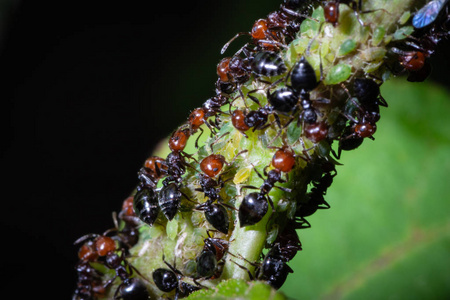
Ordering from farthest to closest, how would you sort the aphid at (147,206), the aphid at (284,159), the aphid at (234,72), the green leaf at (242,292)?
the aphid at (147,206) < the aphid at (234,72) < the aphid at (284,159) < the green leaf at (242,292)

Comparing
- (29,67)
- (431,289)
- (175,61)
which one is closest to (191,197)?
(431,289)

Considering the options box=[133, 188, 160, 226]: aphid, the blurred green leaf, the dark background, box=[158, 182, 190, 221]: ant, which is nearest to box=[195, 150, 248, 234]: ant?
box=[158, 182, 190, 221]: ant

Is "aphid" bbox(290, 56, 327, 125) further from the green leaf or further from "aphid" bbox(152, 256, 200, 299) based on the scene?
"aphid" bbox(152, 256, 200, 299)

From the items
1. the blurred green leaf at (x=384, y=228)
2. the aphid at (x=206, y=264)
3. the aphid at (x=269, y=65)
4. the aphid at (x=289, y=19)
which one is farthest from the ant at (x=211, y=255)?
the blurred green leaf at (x=384, y=228)

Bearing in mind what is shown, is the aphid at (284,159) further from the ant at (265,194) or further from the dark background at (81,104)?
the dark background at (81,104)

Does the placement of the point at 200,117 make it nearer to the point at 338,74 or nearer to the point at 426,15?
the point at 338,74

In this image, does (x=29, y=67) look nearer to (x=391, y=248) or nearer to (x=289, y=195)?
(x=391, y=248)

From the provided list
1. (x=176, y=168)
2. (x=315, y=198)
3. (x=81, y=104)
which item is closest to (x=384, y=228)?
(x=315, y=198)
